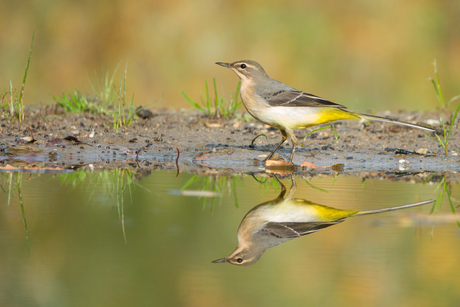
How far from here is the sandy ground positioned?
677cm

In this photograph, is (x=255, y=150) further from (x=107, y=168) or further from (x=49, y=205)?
(x=49, y=205)

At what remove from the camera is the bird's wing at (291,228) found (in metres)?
3.73

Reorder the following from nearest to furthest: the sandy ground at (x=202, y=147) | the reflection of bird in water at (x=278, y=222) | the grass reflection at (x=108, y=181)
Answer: the reflection of bird in water at (x=278, y=222) → the grass reflection at (x=108, y=181) → the sandy ground at (x=202, y=147)

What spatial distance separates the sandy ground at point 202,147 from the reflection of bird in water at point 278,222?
6.16ft

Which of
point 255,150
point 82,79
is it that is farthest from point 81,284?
point 82,79

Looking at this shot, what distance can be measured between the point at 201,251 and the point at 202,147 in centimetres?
449

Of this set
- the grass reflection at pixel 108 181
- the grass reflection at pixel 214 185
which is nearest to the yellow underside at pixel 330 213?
the grass reflection at pixel 214 185

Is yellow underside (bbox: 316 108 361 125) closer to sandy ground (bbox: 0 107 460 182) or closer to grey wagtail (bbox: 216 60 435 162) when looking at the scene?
grey wagtail (bbox: 216 60 435 162)

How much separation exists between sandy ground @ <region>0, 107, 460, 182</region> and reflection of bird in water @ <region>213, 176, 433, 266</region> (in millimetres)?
1878

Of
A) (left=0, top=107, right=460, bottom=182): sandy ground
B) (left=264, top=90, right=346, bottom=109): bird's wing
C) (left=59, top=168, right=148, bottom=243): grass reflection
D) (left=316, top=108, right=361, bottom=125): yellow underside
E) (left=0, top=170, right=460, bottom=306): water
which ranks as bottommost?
(left=0, top=170, right=460, bottom=306): water

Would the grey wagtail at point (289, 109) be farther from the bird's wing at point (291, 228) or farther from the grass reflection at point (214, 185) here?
the bird's wing at point (291, 228)

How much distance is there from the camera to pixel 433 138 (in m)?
8.23

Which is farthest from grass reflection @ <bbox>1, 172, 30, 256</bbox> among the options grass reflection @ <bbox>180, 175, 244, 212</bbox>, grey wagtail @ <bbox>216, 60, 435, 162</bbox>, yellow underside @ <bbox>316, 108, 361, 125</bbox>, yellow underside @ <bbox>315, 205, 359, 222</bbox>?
yellow underside @ <bbox>316, 108, 361, 125</bbox>

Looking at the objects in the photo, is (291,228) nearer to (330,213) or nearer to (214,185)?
(330,213)
